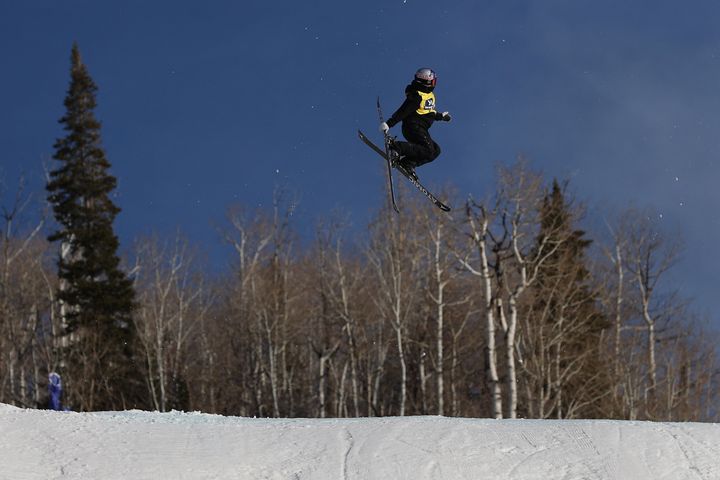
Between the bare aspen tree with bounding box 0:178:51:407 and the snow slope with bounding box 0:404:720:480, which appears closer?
the snow slope with bounding box 0:404:720:480

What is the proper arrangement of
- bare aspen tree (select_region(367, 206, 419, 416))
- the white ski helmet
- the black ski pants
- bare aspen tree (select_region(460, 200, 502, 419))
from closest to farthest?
1. the white ski helmet
2. the black ski pants
3. bare aspen tree (select_region(460, 200, 502, 419))
4. bare aspen tree (select_region(367, 206, 419, 416))

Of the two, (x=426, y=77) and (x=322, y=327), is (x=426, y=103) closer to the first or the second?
(x=426, y=77)

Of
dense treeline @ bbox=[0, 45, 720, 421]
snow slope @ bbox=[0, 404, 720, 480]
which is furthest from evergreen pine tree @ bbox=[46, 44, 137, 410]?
snow slope @ bbox=[0, 404, 720, 480]

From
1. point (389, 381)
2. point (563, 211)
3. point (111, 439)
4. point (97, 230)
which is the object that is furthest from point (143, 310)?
point (111, 439)

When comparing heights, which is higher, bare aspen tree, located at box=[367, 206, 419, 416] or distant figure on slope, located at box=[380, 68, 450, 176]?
bare aspen tree, located at box=[367, 206, 419, 416]

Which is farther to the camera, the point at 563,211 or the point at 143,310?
the point at 143,310

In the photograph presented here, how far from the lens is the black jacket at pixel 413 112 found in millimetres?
11516

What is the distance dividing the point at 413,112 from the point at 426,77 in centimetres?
50

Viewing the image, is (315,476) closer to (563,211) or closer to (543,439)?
(543,439)

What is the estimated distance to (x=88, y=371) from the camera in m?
28.1

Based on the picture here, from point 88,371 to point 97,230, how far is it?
585 centimetres

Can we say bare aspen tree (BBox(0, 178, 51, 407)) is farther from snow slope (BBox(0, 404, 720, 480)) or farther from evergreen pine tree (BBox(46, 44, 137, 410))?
snow slope (BBox(0, 404, 720, 480))

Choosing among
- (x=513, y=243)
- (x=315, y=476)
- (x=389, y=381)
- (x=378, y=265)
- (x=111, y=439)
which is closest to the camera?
(x=315, y=476)

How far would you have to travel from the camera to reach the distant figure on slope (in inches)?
452
